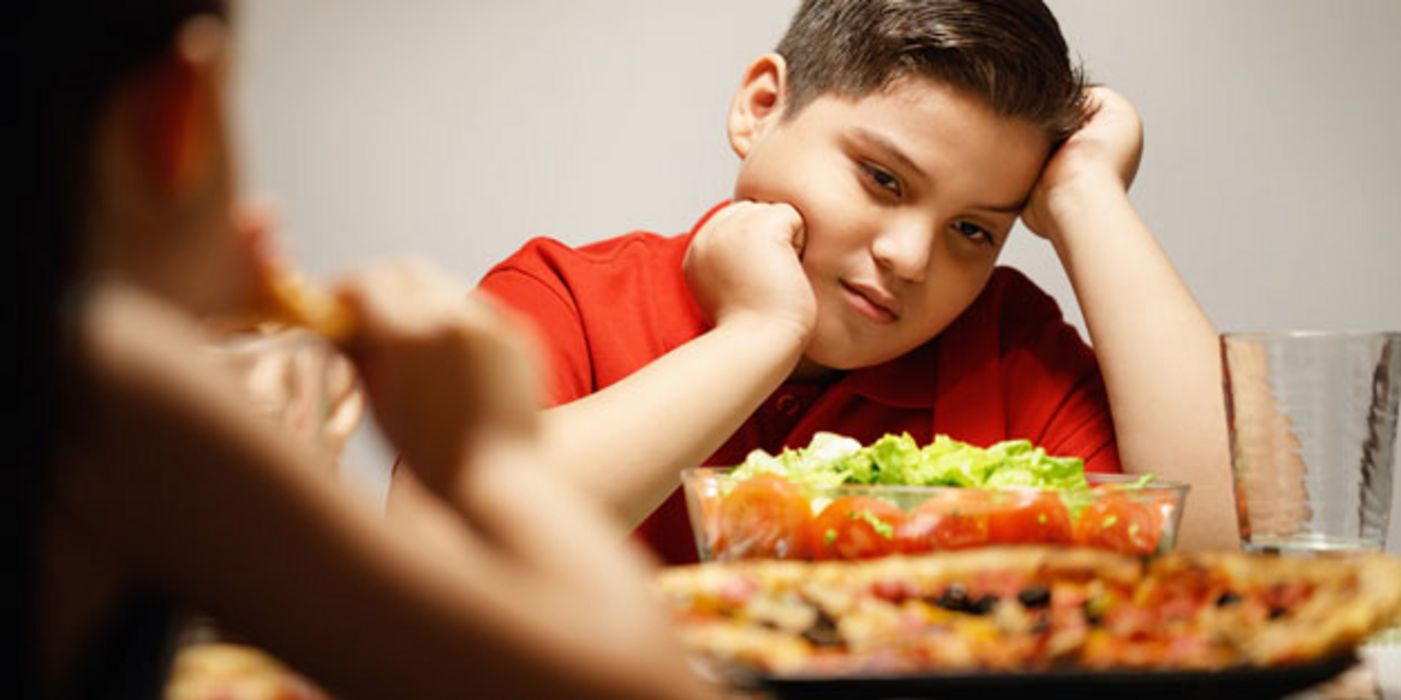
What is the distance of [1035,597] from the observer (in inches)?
25.1

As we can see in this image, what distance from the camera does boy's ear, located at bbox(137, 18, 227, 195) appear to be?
1.11ft

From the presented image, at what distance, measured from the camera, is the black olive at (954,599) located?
641mm

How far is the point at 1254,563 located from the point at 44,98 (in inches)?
22.6

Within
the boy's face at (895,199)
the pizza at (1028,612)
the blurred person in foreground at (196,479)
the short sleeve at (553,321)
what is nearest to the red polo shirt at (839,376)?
the short sleeve at (553,321)

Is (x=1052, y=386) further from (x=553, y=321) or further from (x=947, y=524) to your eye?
(x=947, y=524)

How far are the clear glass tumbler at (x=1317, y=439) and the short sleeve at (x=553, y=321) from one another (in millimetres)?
640

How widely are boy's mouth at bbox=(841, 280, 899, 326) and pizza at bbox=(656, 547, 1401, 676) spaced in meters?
0.67

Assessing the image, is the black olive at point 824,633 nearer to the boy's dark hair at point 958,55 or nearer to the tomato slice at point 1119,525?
the tomato slice at point 1119,525

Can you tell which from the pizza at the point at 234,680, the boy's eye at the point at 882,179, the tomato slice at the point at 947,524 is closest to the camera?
the pizza at the point at 234,680

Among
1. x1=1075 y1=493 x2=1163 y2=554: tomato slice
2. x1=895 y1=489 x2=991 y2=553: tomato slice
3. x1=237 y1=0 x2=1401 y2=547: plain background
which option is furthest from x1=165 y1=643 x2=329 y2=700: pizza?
x1=237 y1=0 x2=1401 y2=547: plain background

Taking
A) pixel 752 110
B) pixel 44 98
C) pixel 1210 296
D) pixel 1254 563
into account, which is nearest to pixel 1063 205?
pixel 752 110

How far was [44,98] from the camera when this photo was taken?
314mm

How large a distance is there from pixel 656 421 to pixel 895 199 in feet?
1.28

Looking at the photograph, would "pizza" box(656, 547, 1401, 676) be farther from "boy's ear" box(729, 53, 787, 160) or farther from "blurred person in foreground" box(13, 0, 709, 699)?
"boy's ear" box(729, 53, 787, 160)
